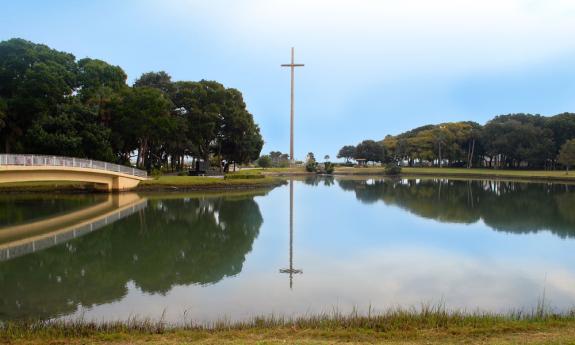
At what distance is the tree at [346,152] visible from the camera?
102m

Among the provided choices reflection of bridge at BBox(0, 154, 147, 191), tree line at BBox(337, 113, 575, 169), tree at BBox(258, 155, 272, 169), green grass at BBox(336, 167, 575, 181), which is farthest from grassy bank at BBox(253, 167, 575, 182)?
reflection of bridge at BBox(0, 154, 147, 191)

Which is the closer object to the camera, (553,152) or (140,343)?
(140,343)

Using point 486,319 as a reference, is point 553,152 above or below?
above

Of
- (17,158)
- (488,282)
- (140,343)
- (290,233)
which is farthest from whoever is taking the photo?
(17,158)

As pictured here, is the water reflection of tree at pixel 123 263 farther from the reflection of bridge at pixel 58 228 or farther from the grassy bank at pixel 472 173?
the grassy bank at pixel 472 173

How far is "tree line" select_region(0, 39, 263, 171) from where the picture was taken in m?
32.2

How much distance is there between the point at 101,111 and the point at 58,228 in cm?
2155

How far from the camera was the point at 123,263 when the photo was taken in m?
12.6

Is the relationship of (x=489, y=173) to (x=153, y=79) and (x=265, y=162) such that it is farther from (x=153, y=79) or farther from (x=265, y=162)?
(x=153, y=79)

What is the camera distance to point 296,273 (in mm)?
11500

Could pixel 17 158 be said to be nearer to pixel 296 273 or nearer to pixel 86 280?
pixel 86 280

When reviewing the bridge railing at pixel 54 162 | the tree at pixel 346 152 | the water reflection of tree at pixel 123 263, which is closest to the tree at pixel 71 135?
the bridge railing at pixel 54 162

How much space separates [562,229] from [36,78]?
33.2 metres

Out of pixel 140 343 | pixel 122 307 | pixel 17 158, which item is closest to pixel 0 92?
pixel 17 158
